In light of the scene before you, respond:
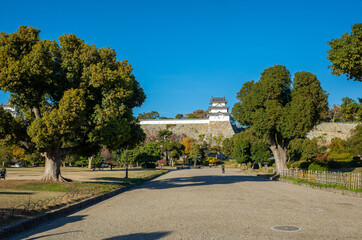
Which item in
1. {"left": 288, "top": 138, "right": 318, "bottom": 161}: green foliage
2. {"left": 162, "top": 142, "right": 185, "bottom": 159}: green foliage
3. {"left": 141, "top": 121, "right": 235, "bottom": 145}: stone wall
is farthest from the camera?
{"left": 141, "top": 121, "right": 235, "bottom": 145}: stone wall

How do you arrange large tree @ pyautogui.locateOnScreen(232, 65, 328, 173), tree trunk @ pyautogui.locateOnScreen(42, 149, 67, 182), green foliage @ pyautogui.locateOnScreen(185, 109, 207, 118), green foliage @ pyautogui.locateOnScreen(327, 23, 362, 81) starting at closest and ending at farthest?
green foliage @ pyautogui.locateOnScreen(327, 23, 362, 81)
tree trunk @ pyautogui.locateOnScreen(42, 149, 67, 182)
large tree @ pyautogui.locateOnScreen(232, 65, 328, 173)
green foliage @ pyautogui.locateOnScreen(185, 109, 207, 118)

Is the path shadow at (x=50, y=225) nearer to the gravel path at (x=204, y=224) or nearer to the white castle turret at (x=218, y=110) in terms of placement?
the gravel path at (x=204, y=224)

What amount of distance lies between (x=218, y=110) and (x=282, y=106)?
96.6 m

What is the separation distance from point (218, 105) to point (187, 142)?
3030 cm

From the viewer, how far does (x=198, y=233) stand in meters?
6.24

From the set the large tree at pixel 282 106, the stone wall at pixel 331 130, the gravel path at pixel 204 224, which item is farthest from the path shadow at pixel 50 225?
the stone wall at pixel 331 130

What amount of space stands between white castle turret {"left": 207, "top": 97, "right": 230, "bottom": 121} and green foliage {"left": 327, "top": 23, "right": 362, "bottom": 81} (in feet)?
348

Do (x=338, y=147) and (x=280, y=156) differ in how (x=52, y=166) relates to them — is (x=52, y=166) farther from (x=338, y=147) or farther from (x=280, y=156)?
(x=338, y=147)

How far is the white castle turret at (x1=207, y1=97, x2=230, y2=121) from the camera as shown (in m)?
121

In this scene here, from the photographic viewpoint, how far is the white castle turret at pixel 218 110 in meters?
121

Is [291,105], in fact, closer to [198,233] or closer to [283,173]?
[283,173]

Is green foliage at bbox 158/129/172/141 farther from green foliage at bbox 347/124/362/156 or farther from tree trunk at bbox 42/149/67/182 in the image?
tree trunk at bbox 42/149/67/182

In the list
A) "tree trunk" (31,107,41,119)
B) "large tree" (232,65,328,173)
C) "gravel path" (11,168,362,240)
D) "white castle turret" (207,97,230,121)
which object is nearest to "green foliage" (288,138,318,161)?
"large tree" (232,65,328,173)

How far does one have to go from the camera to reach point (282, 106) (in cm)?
2997
